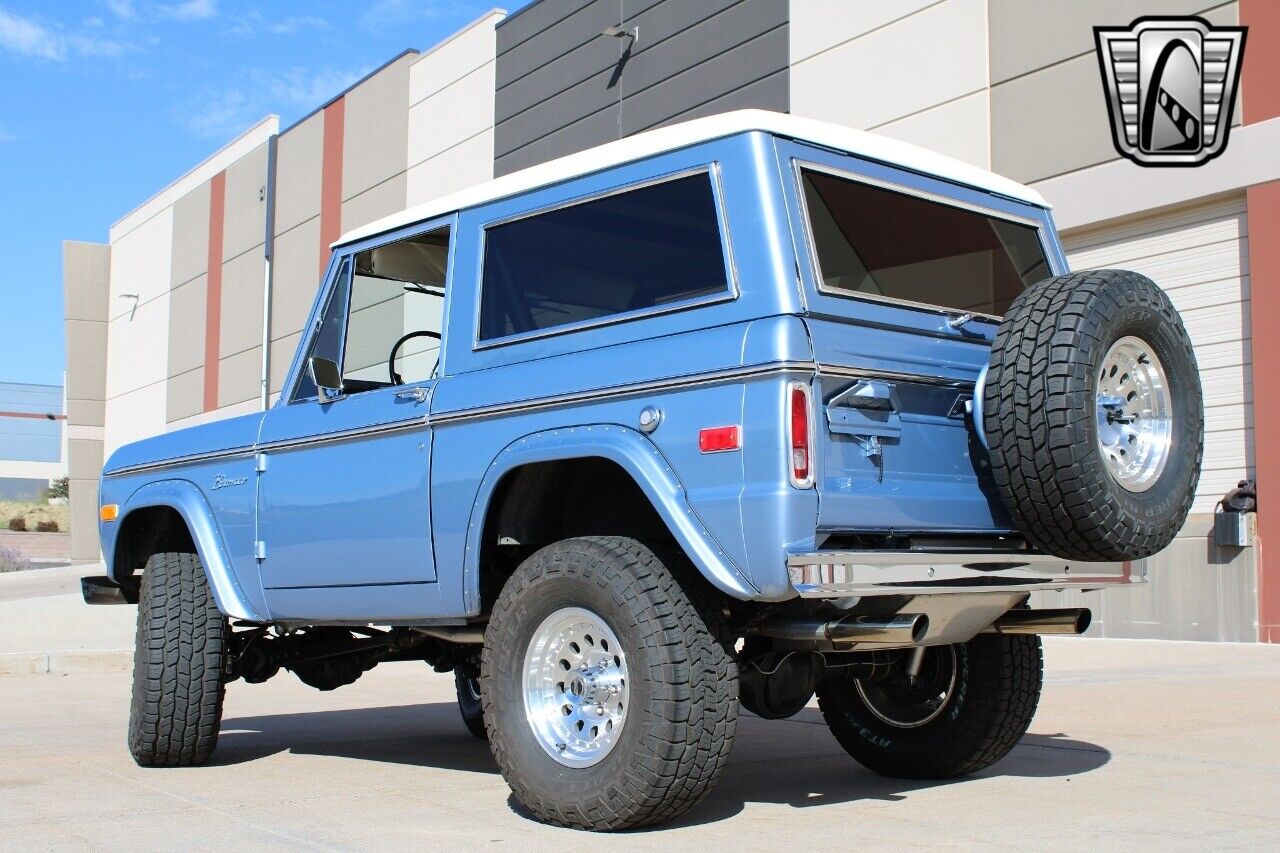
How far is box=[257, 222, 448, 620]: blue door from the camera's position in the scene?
17.1 feet

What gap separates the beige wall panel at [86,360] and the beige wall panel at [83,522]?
2.77 meters

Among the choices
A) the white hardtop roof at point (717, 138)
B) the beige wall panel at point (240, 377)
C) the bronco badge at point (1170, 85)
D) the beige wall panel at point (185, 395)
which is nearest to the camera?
the white hardtop roof at point (717, 138)

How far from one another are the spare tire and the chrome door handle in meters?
2.04

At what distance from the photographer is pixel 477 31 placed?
2795 cm

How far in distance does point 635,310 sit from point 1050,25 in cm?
1335

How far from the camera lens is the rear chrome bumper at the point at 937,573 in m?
Answer: 3.94

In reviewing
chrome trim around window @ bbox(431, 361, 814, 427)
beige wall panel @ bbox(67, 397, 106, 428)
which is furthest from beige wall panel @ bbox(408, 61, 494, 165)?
chrome trim around window @ bbox(431, 361, 814, 427)

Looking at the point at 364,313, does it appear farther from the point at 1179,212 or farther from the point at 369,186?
the point at 369,186

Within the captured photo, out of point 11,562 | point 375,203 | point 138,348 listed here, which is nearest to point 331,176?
point 375,203

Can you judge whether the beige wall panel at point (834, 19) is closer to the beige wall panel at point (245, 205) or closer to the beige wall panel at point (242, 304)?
the beige wall panel at point (242, 304)

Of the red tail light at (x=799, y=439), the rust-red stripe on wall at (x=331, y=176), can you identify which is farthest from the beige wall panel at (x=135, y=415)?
the red tail light at (x=799, y=439)

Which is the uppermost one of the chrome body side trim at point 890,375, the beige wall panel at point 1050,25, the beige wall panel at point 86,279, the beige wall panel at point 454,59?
the beige wall panel at point 454,59

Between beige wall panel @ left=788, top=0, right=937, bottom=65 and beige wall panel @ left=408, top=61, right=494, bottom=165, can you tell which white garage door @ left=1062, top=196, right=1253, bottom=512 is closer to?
beige wall panel @ left=788, top=0, right=937, bottom=65

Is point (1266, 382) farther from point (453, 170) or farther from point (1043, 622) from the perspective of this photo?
point (453, 170)
